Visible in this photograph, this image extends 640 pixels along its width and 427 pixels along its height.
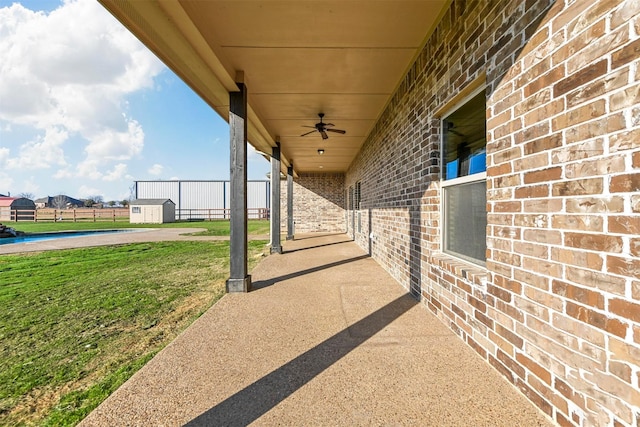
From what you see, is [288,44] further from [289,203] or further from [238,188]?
[289,203]

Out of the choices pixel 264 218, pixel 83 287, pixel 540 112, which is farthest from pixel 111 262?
pixel 264 218

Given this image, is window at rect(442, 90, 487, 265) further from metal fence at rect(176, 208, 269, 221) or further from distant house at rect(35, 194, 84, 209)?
distant house at rect(35, 194, 84, 209)

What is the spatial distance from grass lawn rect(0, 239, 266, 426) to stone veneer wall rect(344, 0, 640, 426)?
2.59m

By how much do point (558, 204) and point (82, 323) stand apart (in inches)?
171

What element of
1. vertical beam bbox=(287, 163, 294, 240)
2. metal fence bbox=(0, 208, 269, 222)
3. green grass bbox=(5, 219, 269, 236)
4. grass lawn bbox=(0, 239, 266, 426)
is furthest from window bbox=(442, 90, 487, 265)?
metal fence bbox=(0, 208, 269, 222)

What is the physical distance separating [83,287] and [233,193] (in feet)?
9.96

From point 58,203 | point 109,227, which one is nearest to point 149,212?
point 109,227

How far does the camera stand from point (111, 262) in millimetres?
6863

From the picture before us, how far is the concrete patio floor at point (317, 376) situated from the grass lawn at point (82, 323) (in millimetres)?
313

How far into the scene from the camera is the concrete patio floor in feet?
5.26

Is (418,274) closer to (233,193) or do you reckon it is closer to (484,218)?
(484,218)

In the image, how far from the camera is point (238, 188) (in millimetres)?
3994

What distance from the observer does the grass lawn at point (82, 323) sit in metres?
1.91

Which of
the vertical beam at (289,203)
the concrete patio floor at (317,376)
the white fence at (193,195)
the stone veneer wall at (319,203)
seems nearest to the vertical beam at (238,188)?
the concrete patio floor at (317,376)
